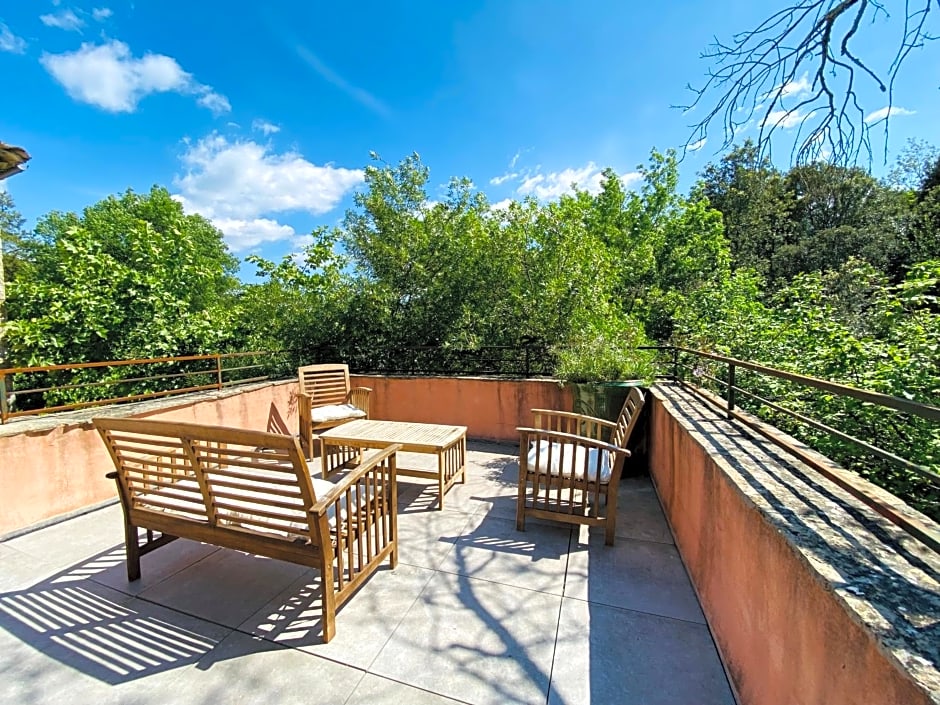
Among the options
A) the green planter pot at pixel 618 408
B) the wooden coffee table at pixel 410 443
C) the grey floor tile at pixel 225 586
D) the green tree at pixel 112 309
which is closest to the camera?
the grey floor tile at pixel 225 586

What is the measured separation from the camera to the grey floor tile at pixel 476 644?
152 cm

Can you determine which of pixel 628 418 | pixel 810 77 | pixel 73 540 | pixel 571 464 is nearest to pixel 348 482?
pixel 571 464

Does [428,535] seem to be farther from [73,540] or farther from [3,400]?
[3,400]

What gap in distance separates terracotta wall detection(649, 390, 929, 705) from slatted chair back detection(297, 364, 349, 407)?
3.70 m

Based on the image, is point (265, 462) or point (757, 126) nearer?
point (265, 462)

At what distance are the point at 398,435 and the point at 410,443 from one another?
0.29 metres

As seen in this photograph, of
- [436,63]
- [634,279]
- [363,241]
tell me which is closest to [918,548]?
[363,241]

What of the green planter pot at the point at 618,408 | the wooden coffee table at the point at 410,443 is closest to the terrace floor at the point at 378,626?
the wooden coffee table at the point at 410,443

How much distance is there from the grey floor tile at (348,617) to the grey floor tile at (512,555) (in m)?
0.26

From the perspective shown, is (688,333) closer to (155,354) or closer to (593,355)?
(593,355)

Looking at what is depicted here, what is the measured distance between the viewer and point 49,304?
6.27 meters

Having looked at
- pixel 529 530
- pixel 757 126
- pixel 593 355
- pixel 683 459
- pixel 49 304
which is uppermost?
pixel 757 126

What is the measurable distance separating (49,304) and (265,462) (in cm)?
734

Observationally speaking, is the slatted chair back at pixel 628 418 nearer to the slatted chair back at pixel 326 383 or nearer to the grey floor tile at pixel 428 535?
the grey floor tile at pixel 428 535
